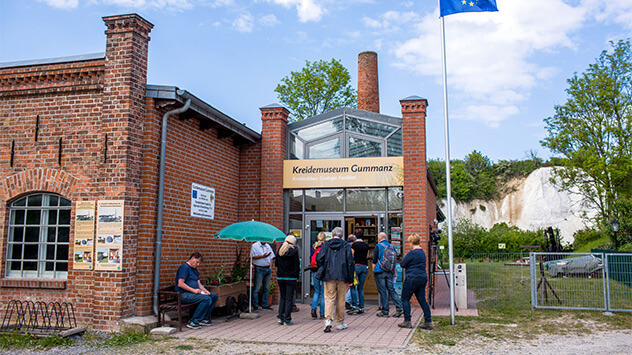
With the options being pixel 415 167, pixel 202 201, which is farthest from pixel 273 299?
pixel 415 167

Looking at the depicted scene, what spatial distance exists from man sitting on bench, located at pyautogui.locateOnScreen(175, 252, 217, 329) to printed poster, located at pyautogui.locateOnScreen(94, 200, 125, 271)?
1.09m

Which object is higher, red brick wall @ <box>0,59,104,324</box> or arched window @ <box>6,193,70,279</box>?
red brick wall @ <box>0,59,104,324</box>

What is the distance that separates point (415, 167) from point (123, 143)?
21.8ft

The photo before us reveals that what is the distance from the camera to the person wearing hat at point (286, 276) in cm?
938

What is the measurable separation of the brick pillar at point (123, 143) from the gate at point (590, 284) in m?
8.07

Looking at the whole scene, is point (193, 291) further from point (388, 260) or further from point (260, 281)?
point (388, 260)

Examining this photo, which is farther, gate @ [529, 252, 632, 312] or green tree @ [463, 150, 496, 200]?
green tree @ [463, 150, 496, 200]

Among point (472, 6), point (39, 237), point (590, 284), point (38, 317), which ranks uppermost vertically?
point (472, 6)

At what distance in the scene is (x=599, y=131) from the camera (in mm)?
27016

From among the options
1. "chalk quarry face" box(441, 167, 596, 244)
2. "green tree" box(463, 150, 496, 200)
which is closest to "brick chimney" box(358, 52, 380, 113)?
"chalk quarry face" box(441, 167, 596, 244)

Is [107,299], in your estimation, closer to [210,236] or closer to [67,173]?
[67,173]

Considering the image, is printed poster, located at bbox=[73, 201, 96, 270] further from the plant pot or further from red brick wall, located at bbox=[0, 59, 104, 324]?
the plant pot

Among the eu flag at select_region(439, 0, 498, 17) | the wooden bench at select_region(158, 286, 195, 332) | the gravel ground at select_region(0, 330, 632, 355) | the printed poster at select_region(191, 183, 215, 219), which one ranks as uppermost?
the eu flag at select_region(439, 0, 498, 17)

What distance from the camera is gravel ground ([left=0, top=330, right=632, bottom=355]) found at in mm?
7215
